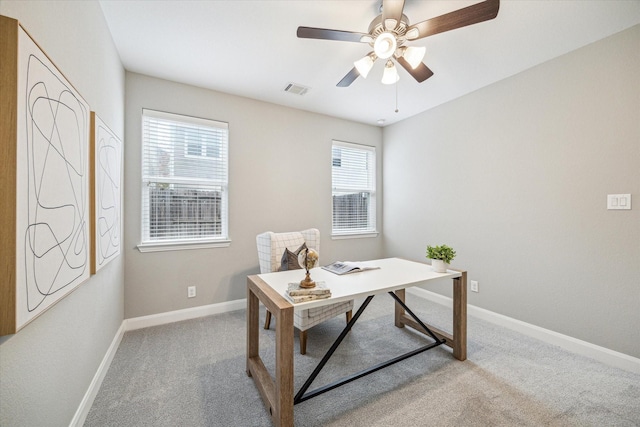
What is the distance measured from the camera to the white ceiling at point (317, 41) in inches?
72.3

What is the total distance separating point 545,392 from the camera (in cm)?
177

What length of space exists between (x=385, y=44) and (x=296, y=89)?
65.6 inches

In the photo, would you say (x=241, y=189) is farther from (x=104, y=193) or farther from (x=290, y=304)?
(x=290, y=304)

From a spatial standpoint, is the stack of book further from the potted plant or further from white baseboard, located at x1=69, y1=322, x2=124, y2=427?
white baseboard, located at x1=69, y1=322, x2=124, y2=427

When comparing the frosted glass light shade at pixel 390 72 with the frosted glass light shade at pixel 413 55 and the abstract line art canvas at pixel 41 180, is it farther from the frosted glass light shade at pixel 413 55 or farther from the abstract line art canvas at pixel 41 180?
the abstract line art canvas at pixel 41 180

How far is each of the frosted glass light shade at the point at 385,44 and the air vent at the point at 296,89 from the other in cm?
150

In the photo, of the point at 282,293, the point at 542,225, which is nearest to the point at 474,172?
the point at 542,225

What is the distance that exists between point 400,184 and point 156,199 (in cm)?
332

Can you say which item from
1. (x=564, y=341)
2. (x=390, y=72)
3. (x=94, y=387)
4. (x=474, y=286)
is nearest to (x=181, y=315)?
(x=94, y=387)

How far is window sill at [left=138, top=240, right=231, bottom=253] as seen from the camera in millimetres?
2752

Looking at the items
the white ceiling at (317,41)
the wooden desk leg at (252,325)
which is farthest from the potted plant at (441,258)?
the white ceiling at (317,41)

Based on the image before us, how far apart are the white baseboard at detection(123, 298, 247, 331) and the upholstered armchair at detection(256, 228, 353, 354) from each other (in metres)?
0.69

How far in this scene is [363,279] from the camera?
1912 mm

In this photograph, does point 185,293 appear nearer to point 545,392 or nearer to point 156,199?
point 156,199
